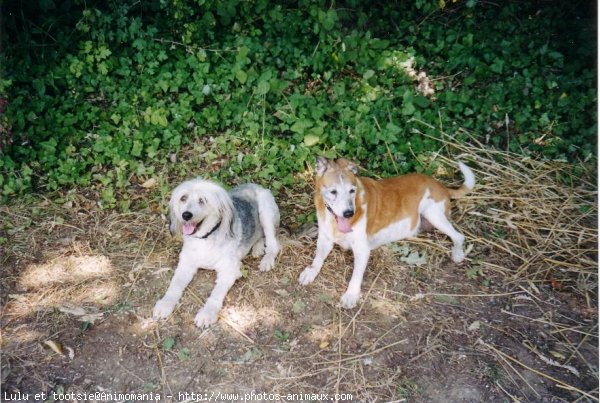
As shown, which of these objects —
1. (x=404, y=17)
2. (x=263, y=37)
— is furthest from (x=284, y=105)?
(x=404, y=17)

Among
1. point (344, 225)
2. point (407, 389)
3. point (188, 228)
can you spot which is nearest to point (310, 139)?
point (344, 225)

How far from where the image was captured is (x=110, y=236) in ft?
16.3

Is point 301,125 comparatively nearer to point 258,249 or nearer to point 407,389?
point 258,249

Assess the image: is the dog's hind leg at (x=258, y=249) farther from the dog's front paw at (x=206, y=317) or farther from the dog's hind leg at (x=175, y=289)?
the dog's front paw at (x=206, y=317)

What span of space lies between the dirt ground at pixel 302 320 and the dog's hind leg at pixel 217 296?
8 centimetres

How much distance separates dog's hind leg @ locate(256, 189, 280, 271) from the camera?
4707 mm

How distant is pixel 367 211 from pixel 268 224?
1.07 metres

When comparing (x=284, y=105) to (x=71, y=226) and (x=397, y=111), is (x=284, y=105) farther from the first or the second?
(x=71, y=226)

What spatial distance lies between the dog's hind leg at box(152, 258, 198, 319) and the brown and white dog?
106 centimetres

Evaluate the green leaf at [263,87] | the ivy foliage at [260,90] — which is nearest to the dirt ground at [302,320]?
the ivy foliage at [260,90]

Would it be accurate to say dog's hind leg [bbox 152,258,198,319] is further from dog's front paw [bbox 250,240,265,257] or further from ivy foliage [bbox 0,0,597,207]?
ivy foliage [bbox 0,0,597,207]

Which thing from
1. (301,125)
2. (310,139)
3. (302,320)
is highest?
(301,125)

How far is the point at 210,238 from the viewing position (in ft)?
13.9

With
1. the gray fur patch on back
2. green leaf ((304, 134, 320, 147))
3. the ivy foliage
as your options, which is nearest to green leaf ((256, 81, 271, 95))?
the ivy foliage
